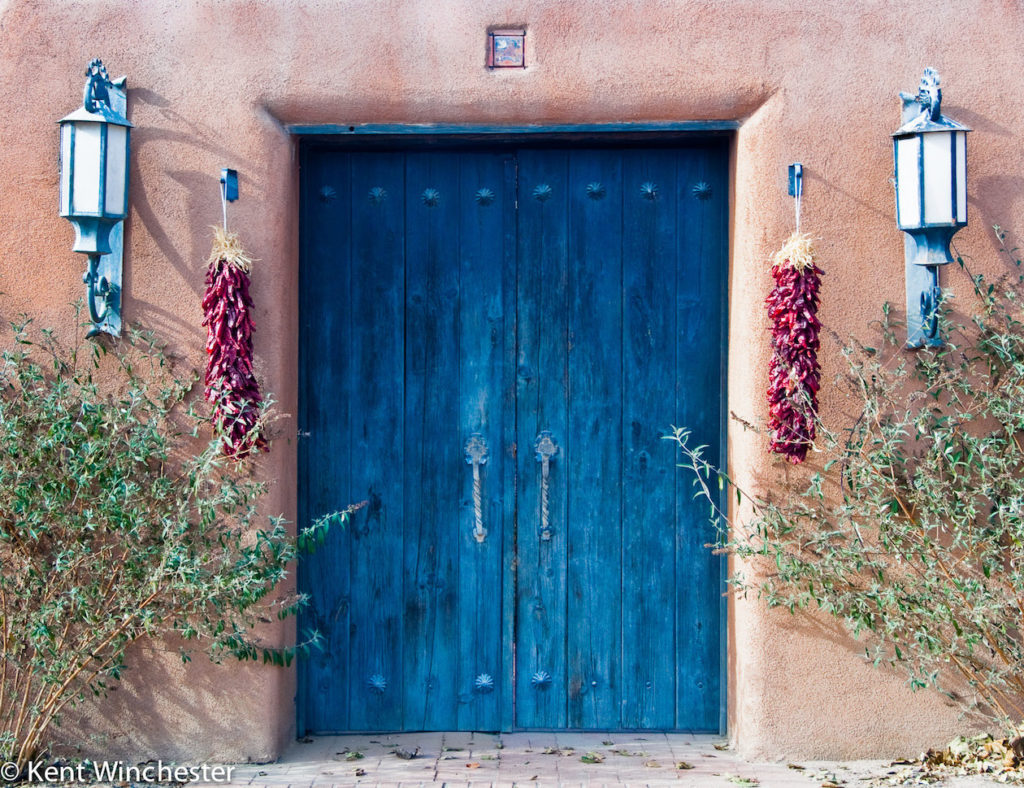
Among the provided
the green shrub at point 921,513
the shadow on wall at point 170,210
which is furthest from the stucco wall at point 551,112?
the green shrub at point 921,513

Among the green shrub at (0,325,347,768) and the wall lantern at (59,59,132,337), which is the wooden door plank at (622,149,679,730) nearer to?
the green shrub at (0,325,347,768)

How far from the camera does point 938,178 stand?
152 inches

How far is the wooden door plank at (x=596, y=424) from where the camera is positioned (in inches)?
173

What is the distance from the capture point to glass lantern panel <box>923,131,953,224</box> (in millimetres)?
3844

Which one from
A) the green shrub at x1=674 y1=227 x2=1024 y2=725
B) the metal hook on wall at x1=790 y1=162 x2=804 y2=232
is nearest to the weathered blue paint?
the metal hook on wall at x1=790 y1=162 x2=804 y2=232

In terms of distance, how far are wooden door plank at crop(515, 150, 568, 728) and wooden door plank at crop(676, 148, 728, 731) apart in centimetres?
49

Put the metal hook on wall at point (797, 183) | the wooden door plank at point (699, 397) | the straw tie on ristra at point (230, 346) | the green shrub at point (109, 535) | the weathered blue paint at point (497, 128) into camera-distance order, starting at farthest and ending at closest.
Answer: the wooden door plank at point (699, 397) → the weathered blue paint at point (497, 128) → the metal hook on wall at point (797, 183) → the straw tie on ristra at point (230, 346) → the green shrub at point (109, 535)

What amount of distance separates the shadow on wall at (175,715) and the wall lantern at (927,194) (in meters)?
2.90

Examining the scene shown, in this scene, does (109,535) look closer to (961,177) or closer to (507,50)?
(507,50)

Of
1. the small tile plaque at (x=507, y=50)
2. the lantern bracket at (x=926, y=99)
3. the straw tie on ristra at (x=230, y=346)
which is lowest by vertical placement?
the straw tie on ristra at (x=230, y=346)

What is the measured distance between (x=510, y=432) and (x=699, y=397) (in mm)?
795

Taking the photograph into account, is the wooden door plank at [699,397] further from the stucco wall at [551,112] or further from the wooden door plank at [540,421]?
the wooden door plank at [540,421]

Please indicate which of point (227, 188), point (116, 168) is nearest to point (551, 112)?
point (227, 188)

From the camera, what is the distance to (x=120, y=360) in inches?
163
